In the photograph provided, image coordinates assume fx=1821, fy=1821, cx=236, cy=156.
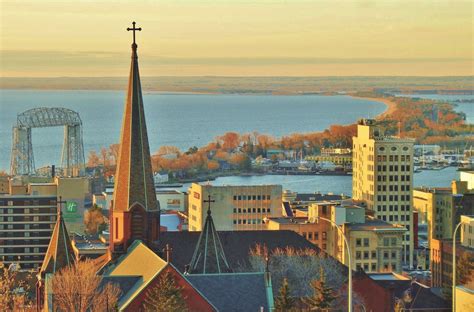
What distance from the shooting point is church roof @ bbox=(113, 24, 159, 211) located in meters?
72.1

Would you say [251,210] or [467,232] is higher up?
[251,210]

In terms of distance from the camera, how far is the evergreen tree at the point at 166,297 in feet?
211

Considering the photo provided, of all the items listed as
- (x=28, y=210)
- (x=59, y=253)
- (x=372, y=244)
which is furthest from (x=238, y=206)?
(x=59, y=253)

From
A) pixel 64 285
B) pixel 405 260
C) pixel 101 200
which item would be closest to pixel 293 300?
pixel 64 285

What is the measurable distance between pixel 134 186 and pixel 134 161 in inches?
42.6

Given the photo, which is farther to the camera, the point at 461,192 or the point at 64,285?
the point at 461,192

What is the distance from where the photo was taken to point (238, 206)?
136 meters

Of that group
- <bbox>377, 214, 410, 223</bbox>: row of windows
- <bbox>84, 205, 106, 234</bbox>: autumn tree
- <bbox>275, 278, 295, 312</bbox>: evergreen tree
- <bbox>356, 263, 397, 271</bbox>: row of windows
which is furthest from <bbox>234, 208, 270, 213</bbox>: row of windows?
<bbox>275, 278, 295, 312</bbox>: evergreen tree

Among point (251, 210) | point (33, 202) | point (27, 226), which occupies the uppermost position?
point (33, 202)

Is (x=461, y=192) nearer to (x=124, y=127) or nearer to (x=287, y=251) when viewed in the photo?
(x=287, y=251)

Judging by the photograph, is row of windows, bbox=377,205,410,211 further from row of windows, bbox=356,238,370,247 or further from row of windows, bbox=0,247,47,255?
row of windows, bbox=0,247,47,255

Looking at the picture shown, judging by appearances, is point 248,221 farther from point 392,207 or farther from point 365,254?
point 365,254

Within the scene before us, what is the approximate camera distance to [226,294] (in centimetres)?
6738

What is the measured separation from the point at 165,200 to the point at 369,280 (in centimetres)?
9168
